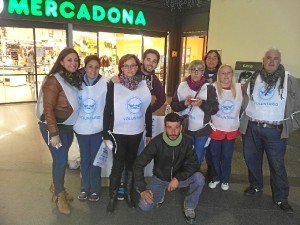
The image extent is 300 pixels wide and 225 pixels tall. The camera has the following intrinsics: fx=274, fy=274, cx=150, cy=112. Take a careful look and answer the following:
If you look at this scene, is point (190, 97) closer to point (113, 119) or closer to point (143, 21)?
point (113, 119)

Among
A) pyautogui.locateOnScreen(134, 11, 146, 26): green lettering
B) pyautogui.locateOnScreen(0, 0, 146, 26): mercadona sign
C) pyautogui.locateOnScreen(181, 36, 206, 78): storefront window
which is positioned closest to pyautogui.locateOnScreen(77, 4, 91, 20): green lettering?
pyautogui.locateOnScreen(0, 0, 146, 26): mercadona sign

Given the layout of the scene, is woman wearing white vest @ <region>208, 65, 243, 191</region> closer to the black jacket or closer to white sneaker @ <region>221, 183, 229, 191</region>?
white sneaker @ <region>221, 183, 229, 191</region>

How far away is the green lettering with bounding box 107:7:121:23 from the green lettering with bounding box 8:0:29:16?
236 cm

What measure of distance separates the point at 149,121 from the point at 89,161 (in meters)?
0.72

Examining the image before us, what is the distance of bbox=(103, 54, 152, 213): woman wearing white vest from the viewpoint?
8.12 feet

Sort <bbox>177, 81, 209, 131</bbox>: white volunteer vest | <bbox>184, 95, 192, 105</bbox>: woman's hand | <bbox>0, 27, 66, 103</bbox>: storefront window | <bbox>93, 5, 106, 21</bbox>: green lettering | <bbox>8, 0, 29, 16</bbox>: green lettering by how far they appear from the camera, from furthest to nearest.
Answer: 1. <bbox>93, 5, 106, 21</bbox>: green lettering
2. <bbox>0, 27, 66, 103</bbox>: storefront window
3. <bbox>8, 0, 29, 16</bbox>: green lettering
4. <bbox>177, 81, 209, 131</bbox>: white volunteer vest
5. <bbox>184, 95, 192, 105</bbox>: woman's hand

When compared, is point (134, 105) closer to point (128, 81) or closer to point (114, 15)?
point (128, 81)

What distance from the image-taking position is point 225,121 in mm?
2904

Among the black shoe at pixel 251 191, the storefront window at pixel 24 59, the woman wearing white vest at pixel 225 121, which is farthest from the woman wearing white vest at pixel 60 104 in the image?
the storefront window at pixel 24 59

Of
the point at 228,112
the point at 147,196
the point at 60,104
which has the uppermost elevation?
the point at 60,104

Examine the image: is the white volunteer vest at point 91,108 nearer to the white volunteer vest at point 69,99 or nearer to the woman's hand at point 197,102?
the white volunteer vest at point 69,99

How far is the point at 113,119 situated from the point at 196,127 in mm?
903

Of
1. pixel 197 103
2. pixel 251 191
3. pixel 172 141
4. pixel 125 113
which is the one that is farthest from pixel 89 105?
pixel 251 191

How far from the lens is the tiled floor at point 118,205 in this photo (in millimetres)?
2502
